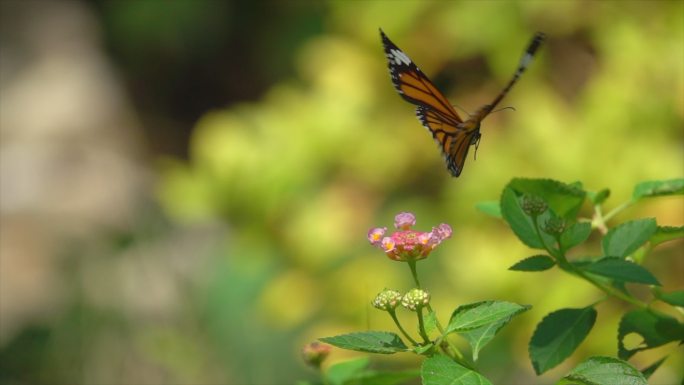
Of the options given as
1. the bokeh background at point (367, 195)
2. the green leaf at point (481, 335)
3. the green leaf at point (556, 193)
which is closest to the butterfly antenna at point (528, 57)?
the green leaf at point (556, 193)

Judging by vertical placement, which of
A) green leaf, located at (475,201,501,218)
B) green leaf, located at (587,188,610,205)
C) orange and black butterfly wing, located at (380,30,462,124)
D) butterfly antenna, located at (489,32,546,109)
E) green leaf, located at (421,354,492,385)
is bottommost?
green leaf, located at (421,354,492,385)

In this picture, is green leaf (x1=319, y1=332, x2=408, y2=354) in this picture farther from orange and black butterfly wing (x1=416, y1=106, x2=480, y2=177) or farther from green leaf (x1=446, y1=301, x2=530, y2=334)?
orange and black butterfly wing (x1=416, y1=106, x2=480, y2=177)

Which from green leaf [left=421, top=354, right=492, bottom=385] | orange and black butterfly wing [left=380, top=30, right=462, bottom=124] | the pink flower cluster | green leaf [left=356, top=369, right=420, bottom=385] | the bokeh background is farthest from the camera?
the bokeh background

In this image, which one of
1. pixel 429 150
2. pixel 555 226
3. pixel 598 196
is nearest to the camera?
pixel 555 226

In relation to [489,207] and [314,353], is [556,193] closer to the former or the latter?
[489,207]

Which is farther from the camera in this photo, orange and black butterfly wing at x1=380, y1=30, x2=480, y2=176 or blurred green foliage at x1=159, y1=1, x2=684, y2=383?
blurred green foliage at x1=159, y1=1, x2=684, y2=383

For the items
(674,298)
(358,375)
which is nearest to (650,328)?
(674,298)

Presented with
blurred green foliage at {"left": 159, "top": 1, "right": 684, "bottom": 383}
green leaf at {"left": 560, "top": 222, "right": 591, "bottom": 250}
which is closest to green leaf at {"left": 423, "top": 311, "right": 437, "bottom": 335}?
green leaf at {"left": 560, "top": 222, "right": 591, "bottom": 250}
